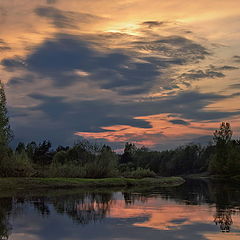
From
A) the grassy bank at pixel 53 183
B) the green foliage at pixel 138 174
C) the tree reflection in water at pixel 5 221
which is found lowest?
the tree reflection in water at pixel 5 221

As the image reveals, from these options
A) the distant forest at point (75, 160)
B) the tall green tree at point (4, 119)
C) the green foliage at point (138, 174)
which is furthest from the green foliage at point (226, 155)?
the tall green tree at point (4, 119)

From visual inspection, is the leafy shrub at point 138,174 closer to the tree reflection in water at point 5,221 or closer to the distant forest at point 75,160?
the distant forest at point 75,160

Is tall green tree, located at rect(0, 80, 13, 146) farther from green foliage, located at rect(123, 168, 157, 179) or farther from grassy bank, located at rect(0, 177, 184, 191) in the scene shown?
green foliage, located at rect(123, 168, 157, 179)

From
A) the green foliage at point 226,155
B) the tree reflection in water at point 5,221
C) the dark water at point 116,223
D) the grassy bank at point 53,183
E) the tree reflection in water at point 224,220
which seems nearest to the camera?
the tree reflection in water at point 5,221

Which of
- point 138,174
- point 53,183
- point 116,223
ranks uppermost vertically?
point 138,174

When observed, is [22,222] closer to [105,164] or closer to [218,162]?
[105,164]

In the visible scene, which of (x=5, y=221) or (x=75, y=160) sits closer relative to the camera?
(x=5, y=221)

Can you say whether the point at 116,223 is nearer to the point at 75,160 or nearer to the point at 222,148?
the point at 75,160

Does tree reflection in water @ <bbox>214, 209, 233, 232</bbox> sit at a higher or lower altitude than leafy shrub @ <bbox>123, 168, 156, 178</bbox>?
lower

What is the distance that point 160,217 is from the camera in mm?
26328

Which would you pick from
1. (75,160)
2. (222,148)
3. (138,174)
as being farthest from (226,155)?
(75,160)

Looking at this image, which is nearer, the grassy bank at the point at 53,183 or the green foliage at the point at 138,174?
the grassy bank at the point at 53,183

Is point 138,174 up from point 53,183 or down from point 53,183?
up

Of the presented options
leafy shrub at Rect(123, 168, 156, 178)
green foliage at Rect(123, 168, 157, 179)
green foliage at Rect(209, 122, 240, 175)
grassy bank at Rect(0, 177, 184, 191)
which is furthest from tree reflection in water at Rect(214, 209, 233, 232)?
green foliage at Rect(209, 122, 240, 175)
